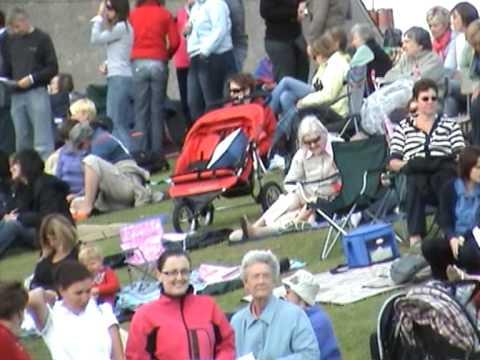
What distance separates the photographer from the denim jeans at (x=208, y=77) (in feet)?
65.6

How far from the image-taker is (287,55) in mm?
19734

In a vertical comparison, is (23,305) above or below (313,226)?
above

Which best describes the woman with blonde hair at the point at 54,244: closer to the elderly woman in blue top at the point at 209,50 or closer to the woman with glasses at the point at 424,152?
the woman with glasses at the point at 424,152

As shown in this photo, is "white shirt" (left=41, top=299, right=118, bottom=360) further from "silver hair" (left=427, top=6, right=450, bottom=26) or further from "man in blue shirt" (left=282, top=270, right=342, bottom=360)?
"silver hair" (left=427, top=6, right=450, bottom=26)

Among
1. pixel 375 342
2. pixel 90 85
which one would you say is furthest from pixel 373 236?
pixel 90 85

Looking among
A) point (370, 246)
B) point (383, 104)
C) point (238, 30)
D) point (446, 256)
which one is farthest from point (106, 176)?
point (446, 256)

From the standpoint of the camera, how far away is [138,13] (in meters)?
20.7

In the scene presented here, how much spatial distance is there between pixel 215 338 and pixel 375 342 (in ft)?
3.82

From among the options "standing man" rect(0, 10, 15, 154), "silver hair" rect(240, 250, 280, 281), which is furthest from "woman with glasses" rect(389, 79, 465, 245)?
"standing man" rect(0, 10, 15, 154)

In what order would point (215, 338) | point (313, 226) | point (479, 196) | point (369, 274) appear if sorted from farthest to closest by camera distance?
point (313, 226), point (369, 274), point (479, 196), point (215, 338)

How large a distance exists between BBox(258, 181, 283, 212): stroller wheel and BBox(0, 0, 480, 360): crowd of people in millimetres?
235

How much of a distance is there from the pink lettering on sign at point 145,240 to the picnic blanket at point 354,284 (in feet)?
3.83

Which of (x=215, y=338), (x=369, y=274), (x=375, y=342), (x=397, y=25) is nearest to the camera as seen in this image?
(x=215, y=338)

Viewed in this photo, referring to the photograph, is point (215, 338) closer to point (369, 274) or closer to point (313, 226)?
point (369, 274)
